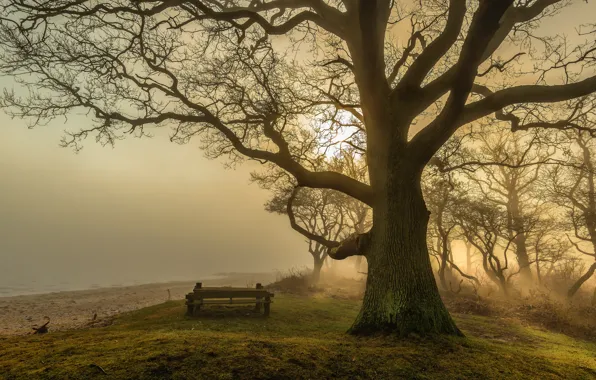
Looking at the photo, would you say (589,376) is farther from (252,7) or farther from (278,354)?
(252,7)

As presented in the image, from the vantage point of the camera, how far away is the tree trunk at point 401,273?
6.26 m

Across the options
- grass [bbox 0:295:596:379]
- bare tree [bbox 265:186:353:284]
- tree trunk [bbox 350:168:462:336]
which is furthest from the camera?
bare tree [bbox 265:186:353:284]

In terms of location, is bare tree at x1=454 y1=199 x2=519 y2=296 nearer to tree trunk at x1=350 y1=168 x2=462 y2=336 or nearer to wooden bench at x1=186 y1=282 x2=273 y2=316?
wooden bench at x1=186 y1=282 x2=273 y2=316

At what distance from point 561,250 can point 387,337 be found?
93.3 feet

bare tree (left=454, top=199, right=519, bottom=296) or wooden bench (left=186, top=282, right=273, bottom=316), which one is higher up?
bare tree (left=454, top=199, right=519, bottom=296)

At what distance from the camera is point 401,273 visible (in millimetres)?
6609

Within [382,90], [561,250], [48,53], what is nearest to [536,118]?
[382,90]

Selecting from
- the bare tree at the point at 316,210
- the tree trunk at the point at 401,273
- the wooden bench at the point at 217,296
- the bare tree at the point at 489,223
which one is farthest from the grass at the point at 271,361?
the bare tree at the point at 316,210

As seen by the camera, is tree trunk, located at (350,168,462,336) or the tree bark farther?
the tree bark

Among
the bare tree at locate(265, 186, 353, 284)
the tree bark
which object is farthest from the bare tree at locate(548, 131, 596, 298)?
the bare tree at locate(265, 186, 353, 284)

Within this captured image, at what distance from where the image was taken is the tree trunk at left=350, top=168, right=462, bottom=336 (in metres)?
6.26

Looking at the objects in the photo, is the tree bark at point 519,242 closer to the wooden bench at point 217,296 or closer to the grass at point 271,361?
the wooden bench at point 217,296

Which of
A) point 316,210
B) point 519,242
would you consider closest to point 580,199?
point 519,242

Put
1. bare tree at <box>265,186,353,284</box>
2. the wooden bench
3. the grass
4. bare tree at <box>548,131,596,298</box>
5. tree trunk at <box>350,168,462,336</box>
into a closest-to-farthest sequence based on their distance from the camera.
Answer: the grass < tree trunk at <box>350,168,462,336</box> < the wooden bench < bare tree at <box>548,131,596,298</box> < bare tree at <box>265,186,353,284</box>
